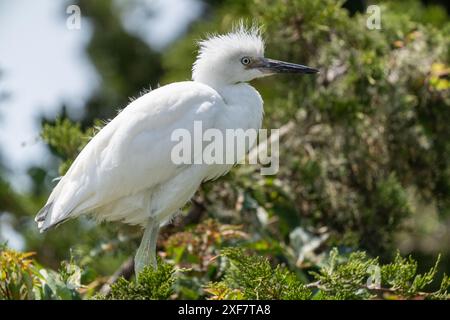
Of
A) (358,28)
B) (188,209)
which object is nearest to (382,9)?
(358,28)

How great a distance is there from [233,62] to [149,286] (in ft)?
5.09

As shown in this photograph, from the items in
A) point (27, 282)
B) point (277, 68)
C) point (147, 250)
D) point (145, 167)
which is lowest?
point (27, 282)

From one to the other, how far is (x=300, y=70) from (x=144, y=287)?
174cm

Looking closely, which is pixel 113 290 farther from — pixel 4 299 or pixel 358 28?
pixel 358 28

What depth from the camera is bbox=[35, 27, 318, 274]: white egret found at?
4.14 meters

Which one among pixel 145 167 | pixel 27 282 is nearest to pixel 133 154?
pixel 145 167

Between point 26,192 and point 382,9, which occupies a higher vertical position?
point 382,9

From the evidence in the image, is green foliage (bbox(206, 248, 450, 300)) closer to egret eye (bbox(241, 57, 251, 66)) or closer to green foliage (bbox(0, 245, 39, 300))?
green foliage (bbox(0, 245, 39, 300))

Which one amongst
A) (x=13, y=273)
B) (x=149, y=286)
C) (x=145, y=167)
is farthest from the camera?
(x=145, y=167)

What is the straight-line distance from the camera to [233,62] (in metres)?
4.54

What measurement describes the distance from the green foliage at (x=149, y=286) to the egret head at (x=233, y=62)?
4.52ft

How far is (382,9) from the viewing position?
19.7 ft

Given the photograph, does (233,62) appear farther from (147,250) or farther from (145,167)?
(147,250)

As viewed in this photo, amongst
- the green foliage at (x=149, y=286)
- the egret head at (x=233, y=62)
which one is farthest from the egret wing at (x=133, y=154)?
the green foliage at (x=149, y=286)
